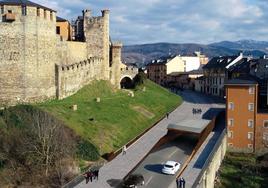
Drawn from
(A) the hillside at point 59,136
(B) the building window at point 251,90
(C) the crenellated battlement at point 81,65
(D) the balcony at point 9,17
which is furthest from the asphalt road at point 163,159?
(D) the balcony at point 9,17

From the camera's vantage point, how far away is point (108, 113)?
45.4 metres

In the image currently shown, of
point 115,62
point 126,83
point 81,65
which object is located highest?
point 115,62

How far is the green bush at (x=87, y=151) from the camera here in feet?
113

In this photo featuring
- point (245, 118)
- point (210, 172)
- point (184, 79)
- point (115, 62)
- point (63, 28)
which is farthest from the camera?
point (184, 79)

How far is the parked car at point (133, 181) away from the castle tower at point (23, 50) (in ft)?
57.1

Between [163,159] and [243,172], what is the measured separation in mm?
9575

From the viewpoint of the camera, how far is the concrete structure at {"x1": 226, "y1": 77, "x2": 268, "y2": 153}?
46.6 metres

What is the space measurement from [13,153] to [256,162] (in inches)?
941

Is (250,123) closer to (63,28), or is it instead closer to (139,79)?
(63,28)

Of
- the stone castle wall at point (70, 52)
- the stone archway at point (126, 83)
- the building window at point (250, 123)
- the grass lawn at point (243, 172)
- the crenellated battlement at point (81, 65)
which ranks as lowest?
the grass lawn at point (243, 172)

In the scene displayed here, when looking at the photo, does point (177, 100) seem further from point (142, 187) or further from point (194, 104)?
point (142, 187)

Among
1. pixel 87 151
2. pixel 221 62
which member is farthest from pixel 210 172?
pixel 221 62

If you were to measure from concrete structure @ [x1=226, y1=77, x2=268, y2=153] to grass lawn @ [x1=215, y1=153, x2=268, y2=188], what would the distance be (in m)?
1.69

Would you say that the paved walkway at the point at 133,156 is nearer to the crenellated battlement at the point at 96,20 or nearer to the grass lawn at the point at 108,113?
the grass lawn at the point at 108,113
